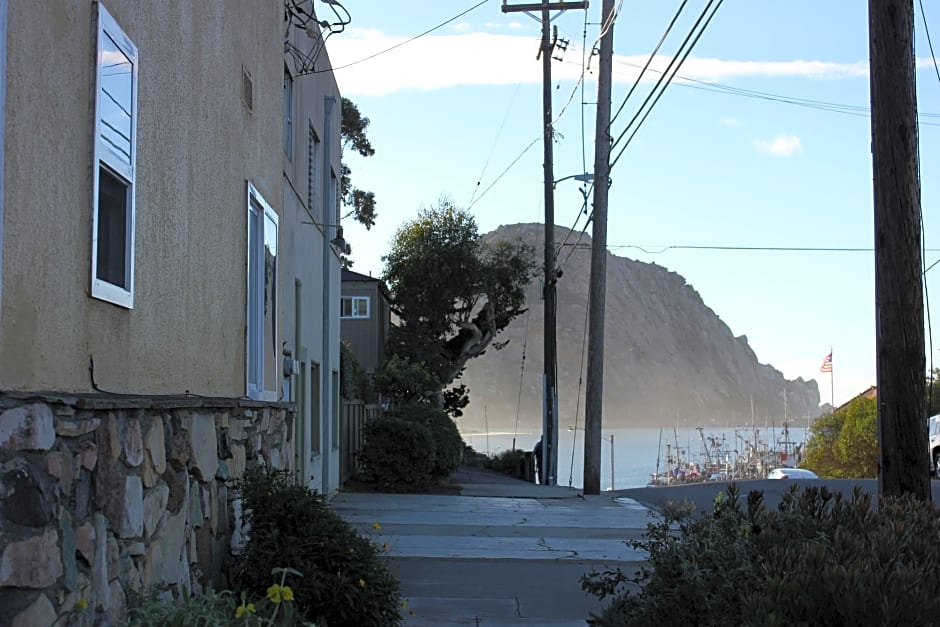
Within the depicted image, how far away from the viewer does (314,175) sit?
1959 cm

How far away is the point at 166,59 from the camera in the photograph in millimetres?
6992

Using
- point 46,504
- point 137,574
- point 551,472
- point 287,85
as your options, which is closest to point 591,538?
point 287,85

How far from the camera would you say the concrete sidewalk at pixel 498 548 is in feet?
33.4

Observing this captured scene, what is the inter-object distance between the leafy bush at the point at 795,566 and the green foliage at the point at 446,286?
32.8m

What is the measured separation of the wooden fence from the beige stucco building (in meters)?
12.7

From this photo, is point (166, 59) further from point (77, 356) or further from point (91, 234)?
point (77, 356)

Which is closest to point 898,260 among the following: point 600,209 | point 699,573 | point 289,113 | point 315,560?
point 699,573

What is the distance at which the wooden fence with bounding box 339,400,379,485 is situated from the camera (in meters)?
23.5

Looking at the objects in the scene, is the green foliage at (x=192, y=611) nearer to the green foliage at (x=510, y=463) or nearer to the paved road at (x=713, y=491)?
the paved road at (x=713, y=491)

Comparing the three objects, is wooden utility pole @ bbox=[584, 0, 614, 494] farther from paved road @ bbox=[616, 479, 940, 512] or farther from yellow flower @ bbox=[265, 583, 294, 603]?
yellow flower @ bbox=[265, 583, 294, 603]

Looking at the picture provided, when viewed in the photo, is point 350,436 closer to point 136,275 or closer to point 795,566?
point 136,275

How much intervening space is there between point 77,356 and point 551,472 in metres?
25.8

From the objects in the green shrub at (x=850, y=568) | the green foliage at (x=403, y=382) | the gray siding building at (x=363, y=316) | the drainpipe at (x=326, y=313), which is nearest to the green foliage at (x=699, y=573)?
the green shrub at (x=850, y=568)

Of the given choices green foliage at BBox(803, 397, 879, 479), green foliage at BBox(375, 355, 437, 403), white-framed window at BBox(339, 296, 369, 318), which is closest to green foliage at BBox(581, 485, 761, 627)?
green foliage at BBox(375, 355, 437, 403)
